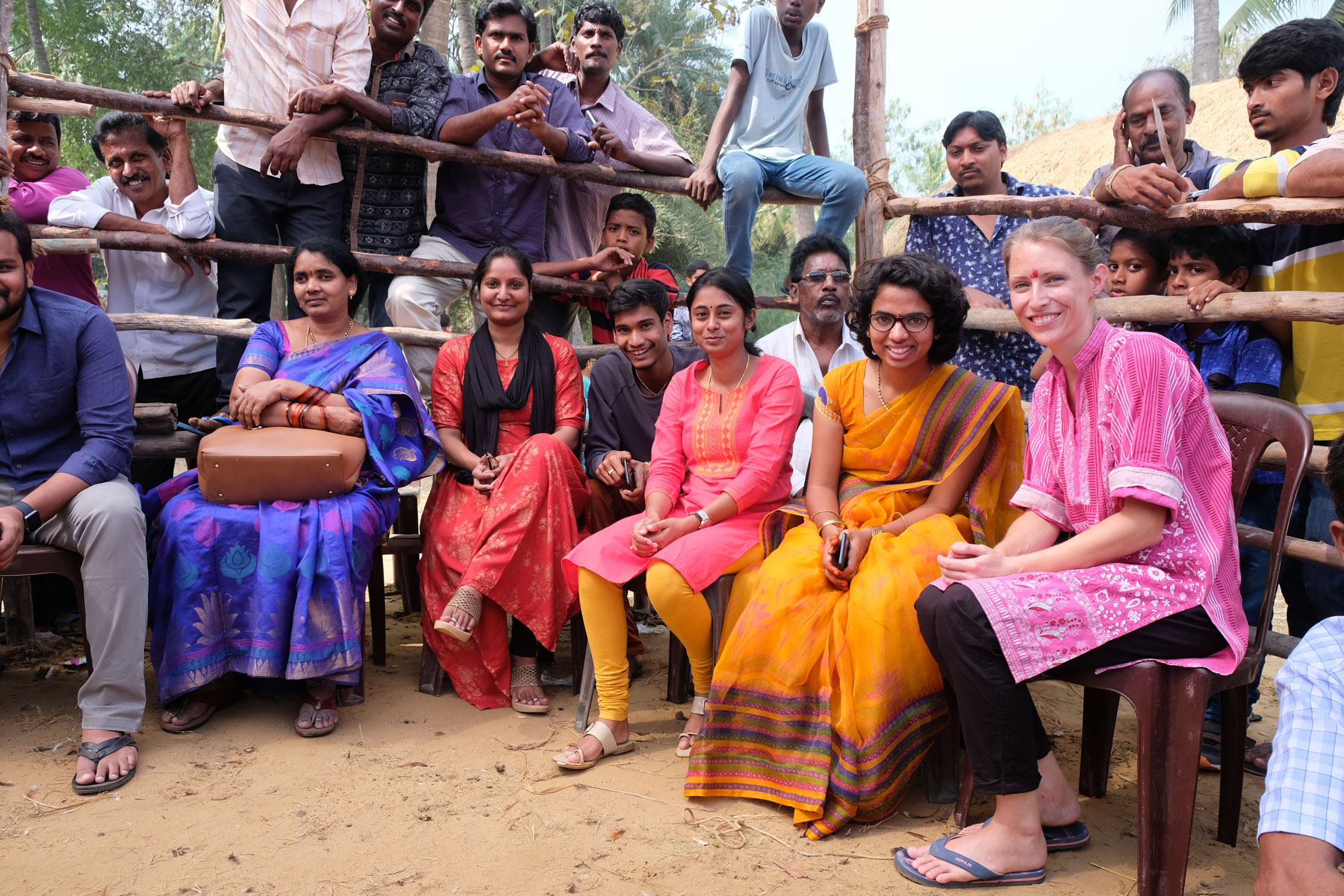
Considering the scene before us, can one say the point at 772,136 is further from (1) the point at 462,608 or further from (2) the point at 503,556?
(1) the point at 462,608

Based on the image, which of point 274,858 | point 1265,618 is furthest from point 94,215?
point 1265,618

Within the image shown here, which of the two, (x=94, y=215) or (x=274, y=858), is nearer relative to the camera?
(x=274, y=858)

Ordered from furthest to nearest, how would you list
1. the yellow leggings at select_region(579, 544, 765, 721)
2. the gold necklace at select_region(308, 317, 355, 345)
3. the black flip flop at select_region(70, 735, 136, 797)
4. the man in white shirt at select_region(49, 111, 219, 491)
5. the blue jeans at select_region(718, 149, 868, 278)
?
the blue jeans at select_region(718, 149, 868, 278), the man in white shirt at select_region(49, 111, 219, 491), the gold necklace at select_region(308, 317, 355, 345), the yellow leggings at select_region(579, 544, 765, 721), the black flip flop at select_region(70, 735, 136, 797)

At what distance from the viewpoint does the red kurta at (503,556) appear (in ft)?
12.8

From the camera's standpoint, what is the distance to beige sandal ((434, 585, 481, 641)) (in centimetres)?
369

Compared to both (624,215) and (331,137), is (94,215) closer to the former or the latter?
(331,137)

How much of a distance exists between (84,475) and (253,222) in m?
1.71

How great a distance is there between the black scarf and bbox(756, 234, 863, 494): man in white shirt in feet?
3.35

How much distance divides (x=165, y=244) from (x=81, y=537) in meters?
1.73

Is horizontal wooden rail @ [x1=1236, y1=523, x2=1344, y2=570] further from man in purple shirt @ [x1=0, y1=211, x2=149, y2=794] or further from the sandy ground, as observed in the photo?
man in purple shirt @ [x1=0, y1=211, x2=149, y2=794]

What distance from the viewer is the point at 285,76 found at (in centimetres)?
477

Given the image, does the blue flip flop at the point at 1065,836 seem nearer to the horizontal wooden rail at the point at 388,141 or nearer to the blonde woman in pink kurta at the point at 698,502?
the blonde woman in pink kurta at the point at 698,502

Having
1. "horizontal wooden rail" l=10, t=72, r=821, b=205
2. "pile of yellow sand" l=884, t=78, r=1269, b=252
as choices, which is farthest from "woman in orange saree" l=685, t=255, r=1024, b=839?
"pile of yellow sand" l=884, t=78, r=1269, b=252

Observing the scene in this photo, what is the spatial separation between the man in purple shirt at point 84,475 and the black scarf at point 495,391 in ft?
4.34
